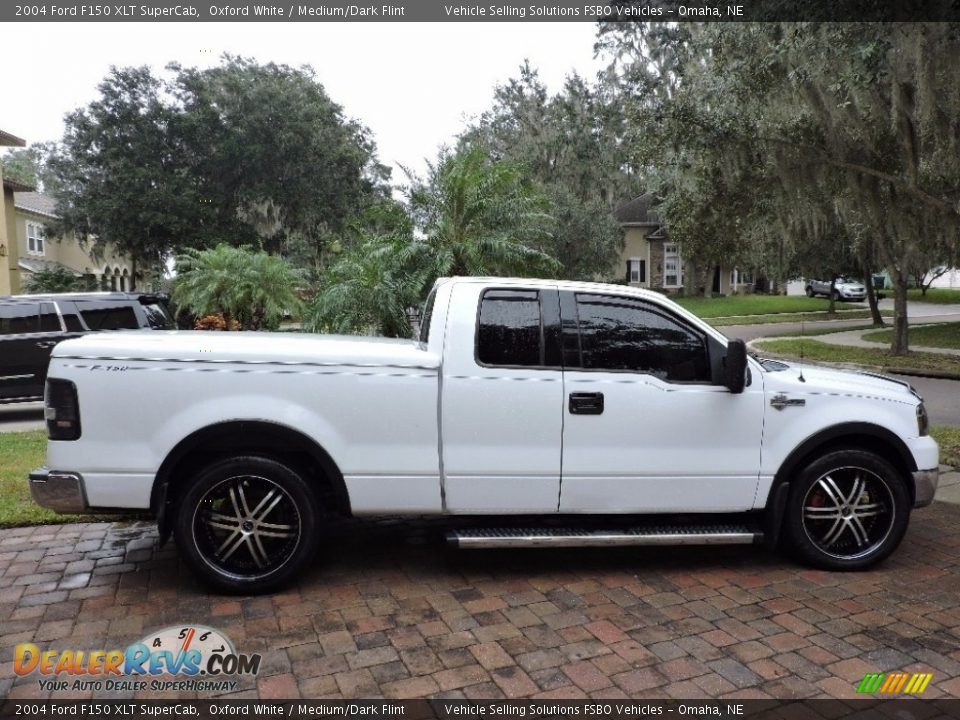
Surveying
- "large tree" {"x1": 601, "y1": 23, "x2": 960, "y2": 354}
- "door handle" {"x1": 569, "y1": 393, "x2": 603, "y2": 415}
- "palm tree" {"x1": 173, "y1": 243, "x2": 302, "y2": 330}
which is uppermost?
"large tree" {"x1": 601, "y1": 23, "x2": 960, "y2": 354}

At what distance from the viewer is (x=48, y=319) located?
37.5 ft

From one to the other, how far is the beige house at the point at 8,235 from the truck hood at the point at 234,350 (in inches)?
1003

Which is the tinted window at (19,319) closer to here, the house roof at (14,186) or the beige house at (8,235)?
the beige house at (8,235)

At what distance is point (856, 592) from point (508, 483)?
2.12m

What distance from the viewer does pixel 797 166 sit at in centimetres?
1422

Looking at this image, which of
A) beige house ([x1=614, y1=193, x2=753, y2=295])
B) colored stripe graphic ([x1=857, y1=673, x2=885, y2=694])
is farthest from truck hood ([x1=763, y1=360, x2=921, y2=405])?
beige house ([x1=614, y1=193, x2=753, y2=295])

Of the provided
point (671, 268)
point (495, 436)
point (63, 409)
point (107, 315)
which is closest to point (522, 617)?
point (495, 436)

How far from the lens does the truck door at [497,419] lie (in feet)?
14.4

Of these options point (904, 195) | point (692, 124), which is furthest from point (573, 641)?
point (904, 195)

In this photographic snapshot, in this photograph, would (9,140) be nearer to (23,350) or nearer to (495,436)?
(23,350)

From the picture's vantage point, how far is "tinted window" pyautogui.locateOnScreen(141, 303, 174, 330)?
11608 mm

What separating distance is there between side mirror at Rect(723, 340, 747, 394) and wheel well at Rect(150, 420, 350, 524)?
2.36 metres

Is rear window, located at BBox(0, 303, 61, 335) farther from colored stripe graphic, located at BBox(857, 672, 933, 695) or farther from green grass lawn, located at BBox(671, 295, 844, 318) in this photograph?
green grass lawn, located at BBox(671, 295, 844, 318)

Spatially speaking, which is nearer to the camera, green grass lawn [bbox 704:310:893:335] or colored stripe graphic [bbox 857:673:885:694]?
colored stripe graphic [bbox 857:673:885:694]
